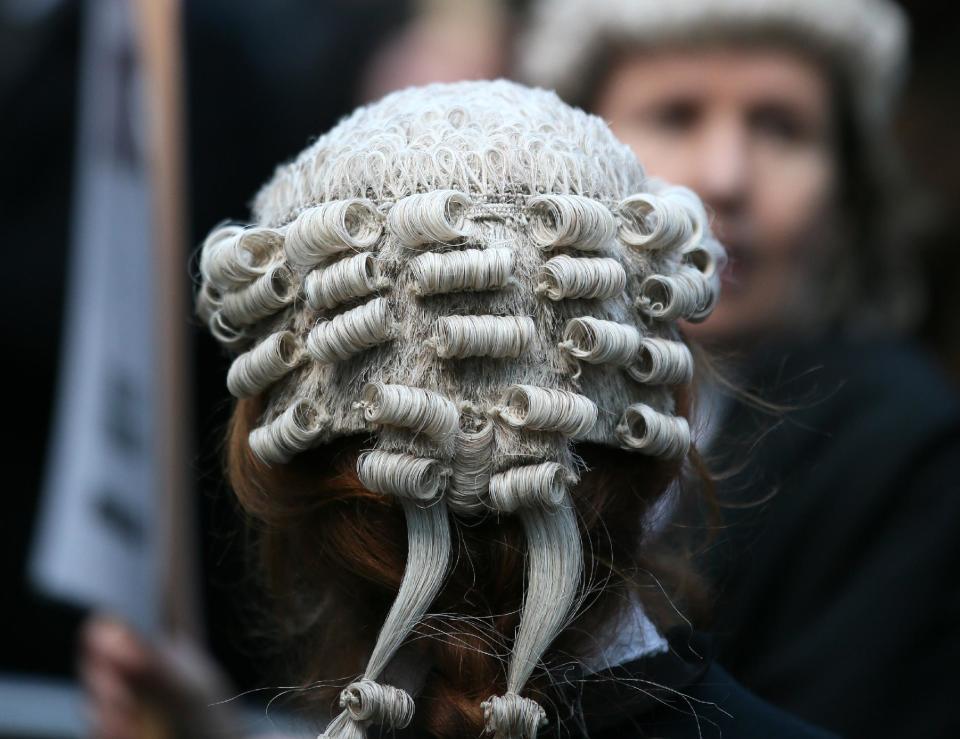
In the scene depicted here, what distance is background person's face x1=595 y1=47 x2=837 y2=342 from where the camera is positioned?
91.7 inches

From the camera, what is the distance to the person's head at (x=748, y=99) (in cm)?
235

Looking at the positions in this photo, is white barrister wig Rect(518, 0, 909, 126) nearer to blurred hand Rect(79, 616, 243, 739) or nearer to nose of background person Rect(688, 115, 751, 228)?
nose of background person Rect(688, 115, 751, 228)

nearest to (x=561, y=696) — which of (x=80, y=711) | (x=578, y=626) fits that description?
(x=578, y=626)

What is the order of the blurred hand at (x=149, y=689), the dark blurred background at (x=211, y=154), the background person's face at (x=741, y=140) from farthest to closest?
1. the background person's face at (x=741, y=140)
2. the dark blurred background at (x=211, y=154)
3. the blurred hand at (x=149, y=689)

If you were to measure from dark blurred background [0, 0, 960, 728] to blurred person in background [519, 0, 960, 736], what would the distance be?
0.38m

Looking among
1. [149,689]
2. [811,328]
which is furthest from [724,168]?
[149,689]

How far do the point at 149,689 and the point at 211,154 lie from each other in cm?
120

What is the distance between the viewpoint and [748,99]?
2357 millimetres

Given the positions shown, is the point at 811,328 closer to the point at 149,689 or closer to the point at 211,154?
the point at 211,154

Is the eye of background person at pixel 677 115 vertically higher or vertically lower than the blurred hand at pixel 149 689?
higher

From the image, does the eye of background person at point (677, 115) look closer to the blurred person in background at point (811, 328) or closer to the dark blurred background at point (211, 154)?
the blurred person in background at point (811, 328)

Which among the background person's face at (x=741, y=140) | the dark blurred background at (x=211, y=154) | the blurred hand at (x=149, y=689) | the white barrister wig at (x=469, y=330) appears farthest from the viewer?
the background person's face at (x=741, y=140)

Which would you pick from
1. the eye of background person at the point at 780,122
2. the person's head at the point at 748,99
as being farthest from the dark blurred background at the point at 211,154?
the eye of background person at the point at 780,122

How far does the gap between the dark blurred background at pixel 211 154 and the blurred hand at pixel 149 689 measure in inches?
4.7
